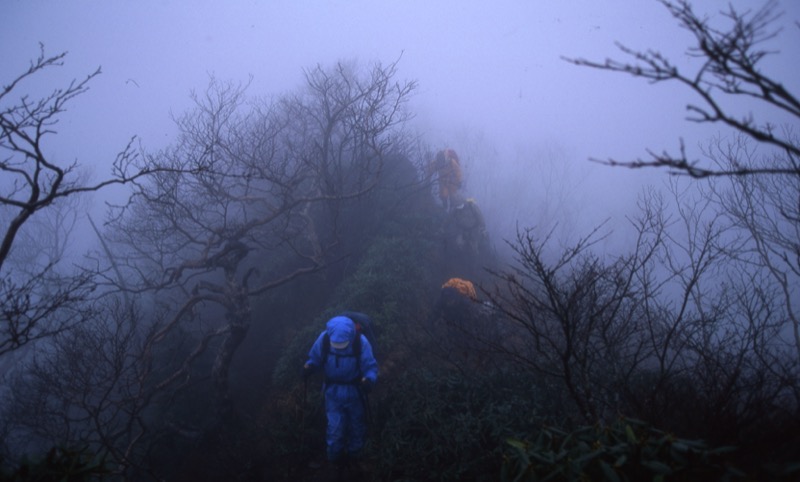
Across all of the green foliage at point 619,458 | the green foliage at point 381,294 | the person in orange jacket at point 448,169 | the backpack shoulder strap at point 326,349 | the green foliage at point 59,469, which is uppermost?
the person in orange jacket at point 448,169

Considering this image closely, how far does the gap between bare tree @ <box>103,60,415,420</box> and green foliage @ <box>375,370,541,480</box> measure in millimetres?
4269

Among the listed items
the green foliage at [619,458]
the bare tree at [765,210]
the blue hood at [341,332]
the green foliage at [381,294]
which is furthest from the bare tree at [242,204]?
A: the bare tree at [765,210]

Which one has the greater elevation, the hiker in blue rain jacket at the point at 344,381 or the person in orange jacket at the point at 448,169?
the person in orange jacket at the point at 448,169

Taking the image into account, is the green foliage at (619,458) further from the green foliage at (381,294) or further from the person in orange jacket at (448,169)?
the person in orange jacket at (448,169)

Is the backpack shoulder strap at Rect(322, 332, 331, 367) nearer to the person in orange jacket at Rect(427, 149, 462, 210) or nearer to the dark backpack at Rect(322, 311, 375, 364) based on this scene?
the dark backpack at Rect(322, 311, 375, 364)

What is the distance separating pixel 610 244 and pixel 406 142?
30.9m

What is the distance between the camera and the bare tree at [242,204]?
8023 millimetres

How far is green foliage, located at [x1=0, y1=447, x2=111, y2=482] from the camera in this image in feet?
7.21

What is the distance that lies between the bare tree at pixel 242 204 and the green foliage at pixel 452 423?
4269 mm

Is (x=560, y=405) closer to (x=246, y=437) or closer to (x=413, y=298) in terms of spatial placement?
(x=413, y=298)

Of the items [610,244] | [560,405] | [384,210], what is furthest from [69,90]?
[610,244]

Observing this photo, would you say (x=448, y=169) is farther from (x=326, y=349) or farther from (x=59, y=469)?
(x=59, y=469)

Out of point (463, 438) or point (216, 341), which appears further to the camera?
point (216, 341)

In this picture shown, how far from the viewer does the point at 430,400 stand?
17.0ft
